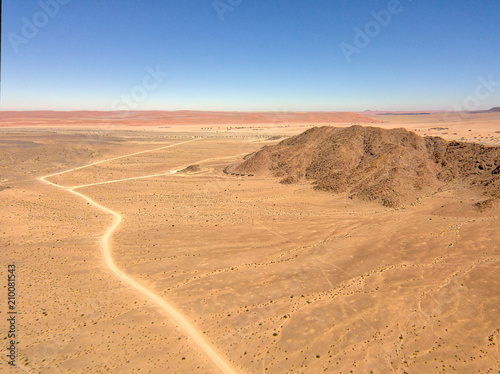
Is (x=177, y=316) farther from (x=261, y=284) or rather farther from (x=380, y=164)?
(x=380, y=164)

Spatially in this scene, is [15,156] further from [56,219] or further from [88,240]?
[88,240]

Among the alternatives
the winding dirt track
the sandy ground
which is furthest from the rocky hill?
the winding dirt track

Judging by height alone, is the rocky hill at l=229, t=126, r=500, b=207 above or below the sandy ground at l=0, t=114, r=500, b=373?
above

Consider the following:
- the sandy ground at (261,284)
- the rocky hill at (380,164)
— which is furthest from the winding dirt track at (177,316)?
the rocky hill at (380,164)

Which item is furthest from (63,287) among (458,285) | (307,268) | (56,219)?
(458,285)

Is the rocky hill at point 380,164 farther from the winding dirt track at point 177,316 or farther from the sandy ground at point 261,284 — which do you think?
the winding dirt track at point 177,316

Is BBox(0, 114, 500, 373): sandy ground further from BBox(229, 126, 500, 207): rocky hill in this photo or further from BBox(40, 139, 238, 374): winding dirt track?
BBox(229, 126, 500, 207): rocky hill
